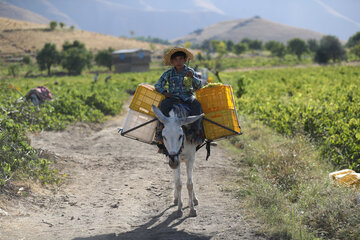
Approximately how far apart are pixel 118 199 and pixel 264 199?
2874 millimetres

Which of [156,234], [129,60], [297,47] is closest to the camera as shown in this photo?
[156,234]

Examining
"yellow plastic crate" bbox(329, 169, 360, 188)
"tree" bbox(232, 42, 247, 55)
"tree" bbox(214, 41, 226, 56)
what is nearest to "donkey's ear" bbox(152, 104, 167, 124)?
"yellow plastic crate" bbox(329, 169, 360, 188)

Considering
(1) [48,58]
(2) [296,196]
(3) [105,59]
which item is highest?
(3) [105,59]

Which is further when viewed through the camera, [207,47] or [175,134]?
[207,47]

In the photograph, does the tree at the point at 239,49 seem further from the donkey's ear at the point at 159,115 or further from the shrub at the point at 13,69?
the donkey's ear at the point at 159,115

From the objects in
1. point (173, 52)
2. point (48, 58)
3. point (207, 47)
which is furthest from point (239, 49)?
point (173, 52)

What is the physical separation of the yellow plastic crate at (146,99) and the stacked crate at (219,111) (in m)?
0.84

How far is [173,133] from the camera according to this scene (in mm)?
5641

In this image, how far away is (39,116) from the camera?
1298 cm

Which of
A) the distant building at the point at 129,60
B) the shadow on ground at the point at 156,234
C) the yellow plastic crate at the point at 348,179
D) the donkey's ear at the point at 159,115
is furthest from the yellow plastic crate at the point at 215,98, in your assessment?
the distant building at the point at 129,60

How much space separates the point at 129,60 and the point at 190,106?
6497cm

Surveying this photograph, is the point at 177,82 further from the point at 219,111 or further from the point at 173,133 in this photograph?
the point at 173,133

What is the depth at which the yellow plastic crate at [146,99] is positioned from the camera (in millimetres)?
6316

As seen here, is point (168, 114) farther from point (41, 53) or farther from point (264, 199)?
point (41, 53)
